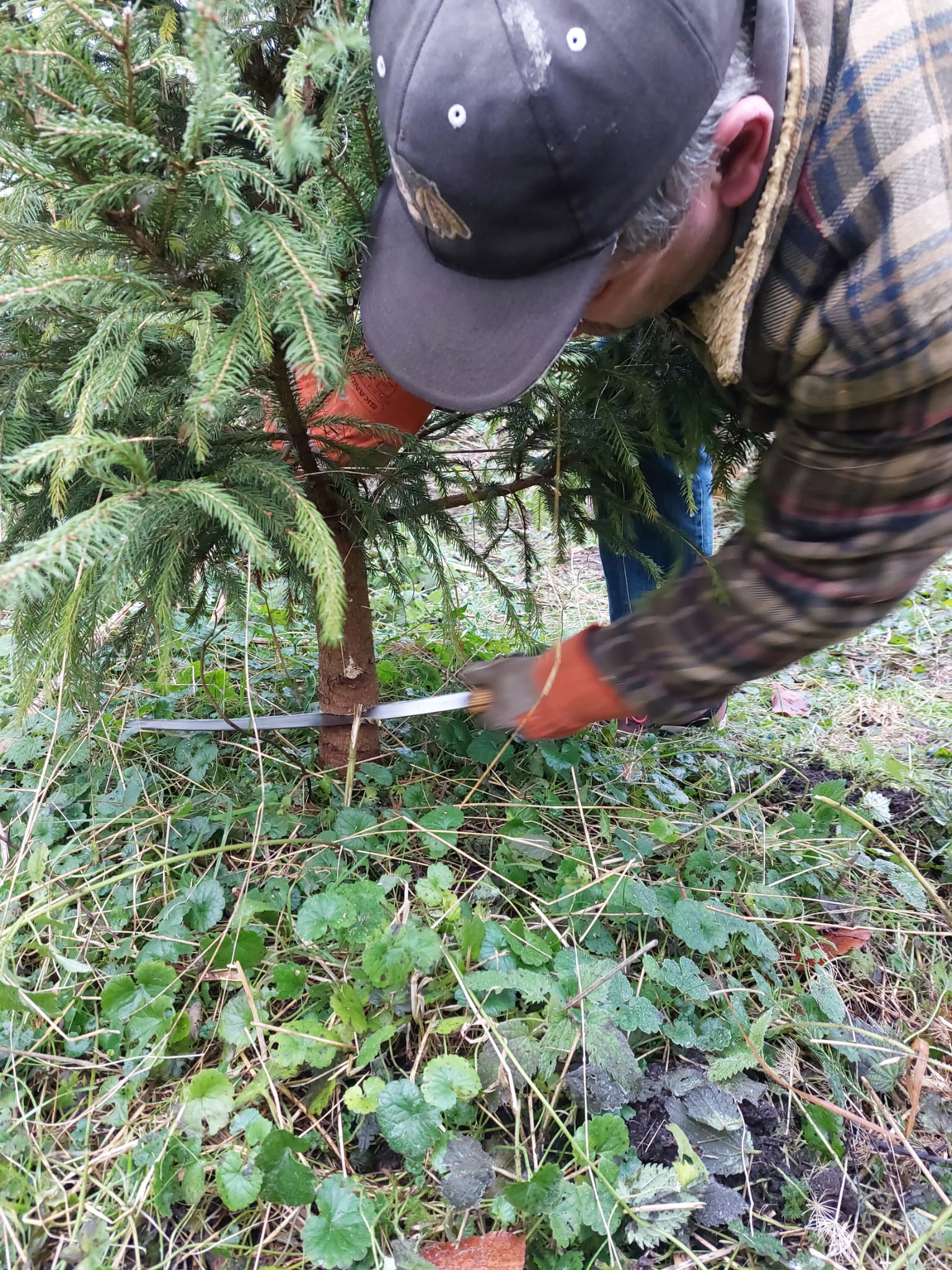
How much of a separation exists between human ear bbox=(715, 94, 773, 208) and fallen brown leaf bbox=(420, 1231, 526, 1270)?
4.99 ft

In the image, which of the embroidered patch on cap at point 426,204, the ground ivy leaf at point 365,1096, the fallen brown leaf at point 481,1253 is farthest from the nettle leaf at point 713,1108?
the embroidered patch on cap at point 426,204

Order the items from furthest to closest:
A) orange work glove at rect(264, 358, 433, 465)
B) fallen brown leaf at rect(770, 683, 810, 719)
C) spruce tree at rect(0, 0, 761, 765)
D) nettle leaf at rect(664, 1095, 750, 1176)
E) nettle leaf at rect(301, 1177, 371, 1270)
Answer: fallen brown leaf at rect(770, 683, 810, 719) → orange work glove at rect(264, 358, 433, 465) → nettle leaf at rect(664, 1095, 750, 1176) → nettle leaf at rect(301, 1177, 371, 1270) → spruce tree at rect(0, 0, 761, 765)

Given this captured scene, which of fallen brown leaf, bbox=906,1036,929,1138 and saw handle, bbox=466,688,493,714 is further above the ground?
saw handle, bbox=466,688,493,714

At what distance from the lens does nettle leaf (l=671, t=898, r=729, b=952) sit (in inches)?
56.9

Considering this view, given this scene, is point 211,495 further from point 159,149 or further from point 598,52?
point 598,52

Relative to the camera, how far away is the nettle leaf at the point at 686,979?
1.37m

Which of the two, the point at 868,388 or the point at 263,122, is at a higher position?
the point at 263,122

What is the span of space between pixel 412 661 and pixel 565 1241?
160 centimetres

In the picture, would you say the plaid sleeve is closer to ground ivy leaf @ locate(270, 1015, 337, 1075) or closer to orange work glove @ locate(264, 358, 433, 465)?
orange work glove @ locate(264, 358, 433, 465)

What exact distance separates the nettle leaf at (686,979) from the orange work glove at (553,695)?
46 cm

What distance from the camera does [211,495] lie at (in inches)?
38.4

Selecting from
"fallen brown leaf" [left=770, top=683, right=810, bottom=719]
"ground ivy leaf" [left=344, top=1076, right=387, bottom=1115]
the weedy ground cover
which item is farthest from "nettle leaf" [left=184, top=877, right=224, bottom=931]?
"fallen brown leaf" [left=770, top=683, right=810, bottom=719]

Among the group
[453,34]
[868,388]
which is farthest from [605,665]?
[453,34]

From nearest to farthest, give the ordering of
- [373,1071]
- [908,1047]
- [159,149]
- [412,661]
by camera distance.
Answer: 1. [159,149]
2. [373,1071]
3. [908,1047]
4. [412,661]
